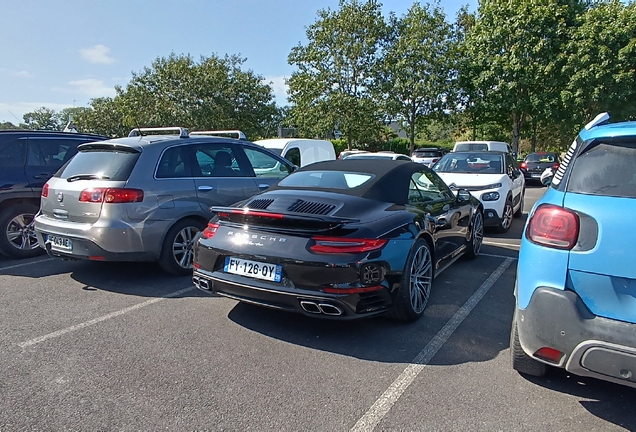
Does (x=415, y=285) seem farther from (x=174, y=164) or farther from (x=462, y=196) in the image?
(x=174, y=164)

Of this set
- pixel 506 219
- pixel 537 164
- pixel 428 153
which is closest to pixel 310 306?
A: pixel 506 219

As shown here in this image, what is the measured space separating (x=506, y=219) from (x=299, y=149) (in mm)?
4691

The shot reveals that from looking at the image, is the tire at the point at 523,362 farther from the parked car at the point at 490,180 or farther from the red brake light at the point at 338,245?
the parked car at the point at 490,180

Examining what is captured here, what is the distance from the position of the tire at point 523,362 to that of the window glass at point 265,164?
413 cm

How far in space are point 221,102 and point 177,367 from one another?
91.7ft

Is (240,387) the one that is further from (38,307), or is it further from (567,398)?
(38,307)

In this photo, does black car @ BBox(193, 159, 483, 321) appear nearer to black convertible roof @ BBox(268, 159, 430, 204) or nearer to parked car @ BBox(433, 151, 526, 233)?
black convertible roof @ BBox(268, 159, 430, 204)

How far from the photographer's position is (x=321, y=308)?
10.9ft

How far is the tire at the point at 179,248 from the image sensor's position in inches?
200

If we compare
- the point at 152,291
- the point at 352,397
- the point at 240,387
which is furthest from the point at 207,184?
the point at 352,397

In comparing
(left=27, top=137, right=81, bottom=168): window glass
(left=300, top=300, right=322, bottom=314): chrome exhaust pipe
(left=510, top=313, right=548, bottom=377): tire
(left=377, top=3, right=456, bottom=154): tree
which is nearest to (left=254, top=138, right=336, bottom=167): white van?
(left=27, top=137, right=81, bottom=168): window glass

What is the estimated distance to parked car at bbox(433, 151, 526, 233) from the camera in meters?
8.05

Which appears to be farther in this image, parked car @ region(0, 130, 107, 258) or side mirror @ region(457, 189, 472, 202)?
parked car @ region(0, 130, 107, 258)

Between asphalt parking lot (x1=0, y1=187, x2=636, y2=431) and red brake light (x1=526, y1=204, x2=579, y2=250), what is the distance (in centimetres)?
105
